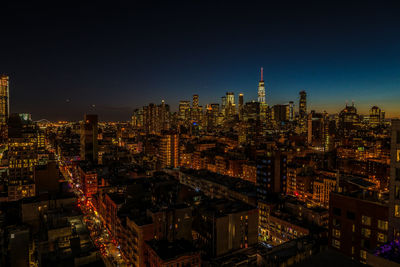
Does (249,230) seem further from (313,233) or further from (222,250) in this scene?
(313,233)

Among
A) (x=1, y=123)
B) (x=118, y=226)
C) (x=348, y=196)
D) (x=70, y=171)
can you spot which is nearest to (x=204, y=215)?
(x=118, y=226)

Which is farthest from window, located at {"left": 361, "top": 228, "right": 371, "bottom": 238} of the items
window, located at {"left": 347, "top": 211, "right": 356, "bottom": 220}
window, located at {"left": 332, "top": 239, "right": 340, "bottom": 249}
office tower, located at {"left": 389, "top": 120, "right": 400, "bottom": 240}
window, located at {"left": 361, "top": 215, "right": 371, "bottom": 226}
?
office tower, located at {"left": 389, "top": 120, "right": 400, "bottom": 240}

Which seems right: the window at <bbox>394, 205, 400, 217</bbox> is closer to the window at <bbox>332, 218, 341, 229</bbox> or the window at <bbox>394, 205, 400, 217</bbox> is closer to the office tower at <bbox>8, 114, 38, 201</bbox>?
the window at <bbox>332, 218, 341, 229</bbox>

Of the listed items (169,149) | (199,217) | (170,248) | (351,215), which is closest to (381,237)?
(351,215)

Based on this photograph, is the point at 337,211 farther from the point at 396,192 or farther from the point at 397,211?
the point at 396,192

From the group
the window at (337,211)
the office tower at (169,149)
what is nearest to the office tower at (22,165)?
the office tower at (169,149)

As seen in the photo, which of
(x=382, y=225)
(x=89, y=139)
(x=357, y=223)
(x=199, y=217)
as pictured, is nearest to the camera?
(x=382, y=225)
